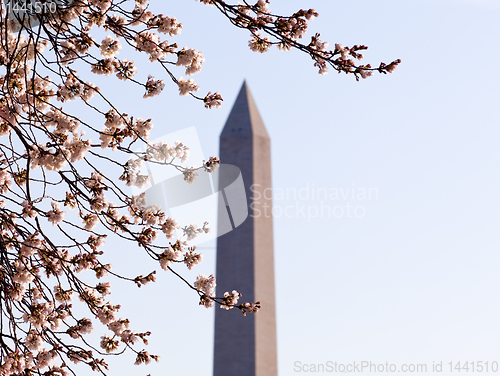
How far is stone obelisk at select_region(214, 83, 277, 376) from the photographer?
619 inches

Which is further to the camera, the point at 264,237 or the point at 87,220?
the point at 264,237

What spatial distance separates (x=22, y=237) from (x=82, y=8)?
1381 mm

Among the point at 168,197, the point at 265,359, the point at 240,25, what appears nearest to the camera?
the point at 240,25

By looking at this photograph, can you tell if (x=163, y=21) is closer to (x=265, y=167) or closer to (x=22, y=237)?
(x=22, y=237)

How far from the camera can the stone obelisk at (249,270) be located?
51.6 feet

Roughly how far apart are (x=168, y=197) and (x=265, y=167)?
3.15 meters

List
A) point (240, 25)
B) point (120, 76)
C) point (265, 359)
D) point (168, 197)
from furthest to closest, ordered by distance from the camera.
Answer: point (265, 359)
point (168, 197)
point (120, 76)
point (240, 25)

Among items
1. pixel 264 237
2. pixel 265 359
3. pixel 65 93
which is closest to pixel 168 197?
pixel 264 237

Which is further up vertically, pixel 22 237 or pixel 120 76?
pixel 120 76

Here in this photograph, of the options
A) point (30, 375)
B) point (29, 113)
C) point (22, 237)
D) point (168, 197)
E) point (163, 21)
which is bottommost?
point (30, 375)

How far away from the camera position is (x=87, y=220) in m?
4.58

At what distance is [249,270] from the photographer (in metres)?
15.9

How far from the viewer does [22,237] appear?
171 inches

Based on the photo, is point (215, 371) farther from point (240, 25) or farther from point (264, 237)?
point (240, 25)
